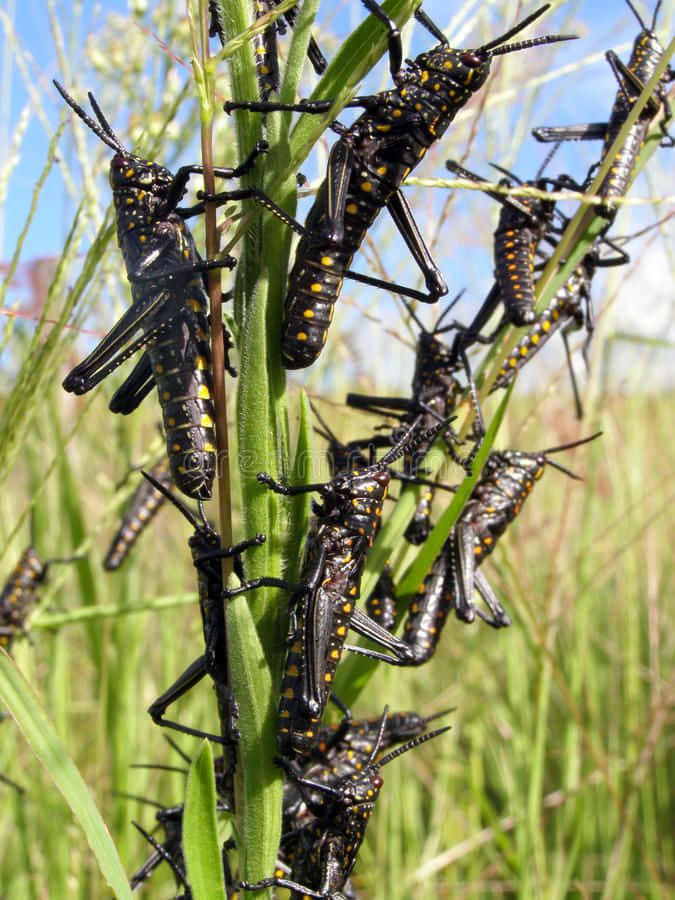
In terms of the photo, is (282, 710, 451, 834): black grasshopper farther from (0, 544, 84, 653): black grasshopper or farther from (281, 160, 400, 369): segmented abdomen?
(0, 544, 84, 653): black grasshopper

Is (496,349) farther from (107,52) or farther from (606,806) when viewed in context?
(606,806)

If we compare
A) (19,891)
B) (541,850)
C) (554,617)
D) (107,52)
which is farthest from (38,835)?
(107,52)

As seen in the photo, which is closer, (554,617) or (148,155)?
(148,155)

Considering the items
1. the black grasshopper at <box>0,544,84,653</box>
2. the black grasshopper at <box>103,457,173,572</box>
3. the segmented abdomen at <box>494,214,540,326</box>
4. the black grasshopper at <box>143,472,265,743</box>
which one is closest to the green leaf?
the black grasshopper at <box>143,472,265,743</box>

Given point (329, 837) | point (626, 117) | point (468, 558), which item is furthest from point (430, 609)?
point (626, 117)

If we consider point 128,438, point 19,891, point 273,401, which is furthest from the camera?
point 128,438

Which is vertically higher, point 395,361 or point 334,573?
point 395,361
